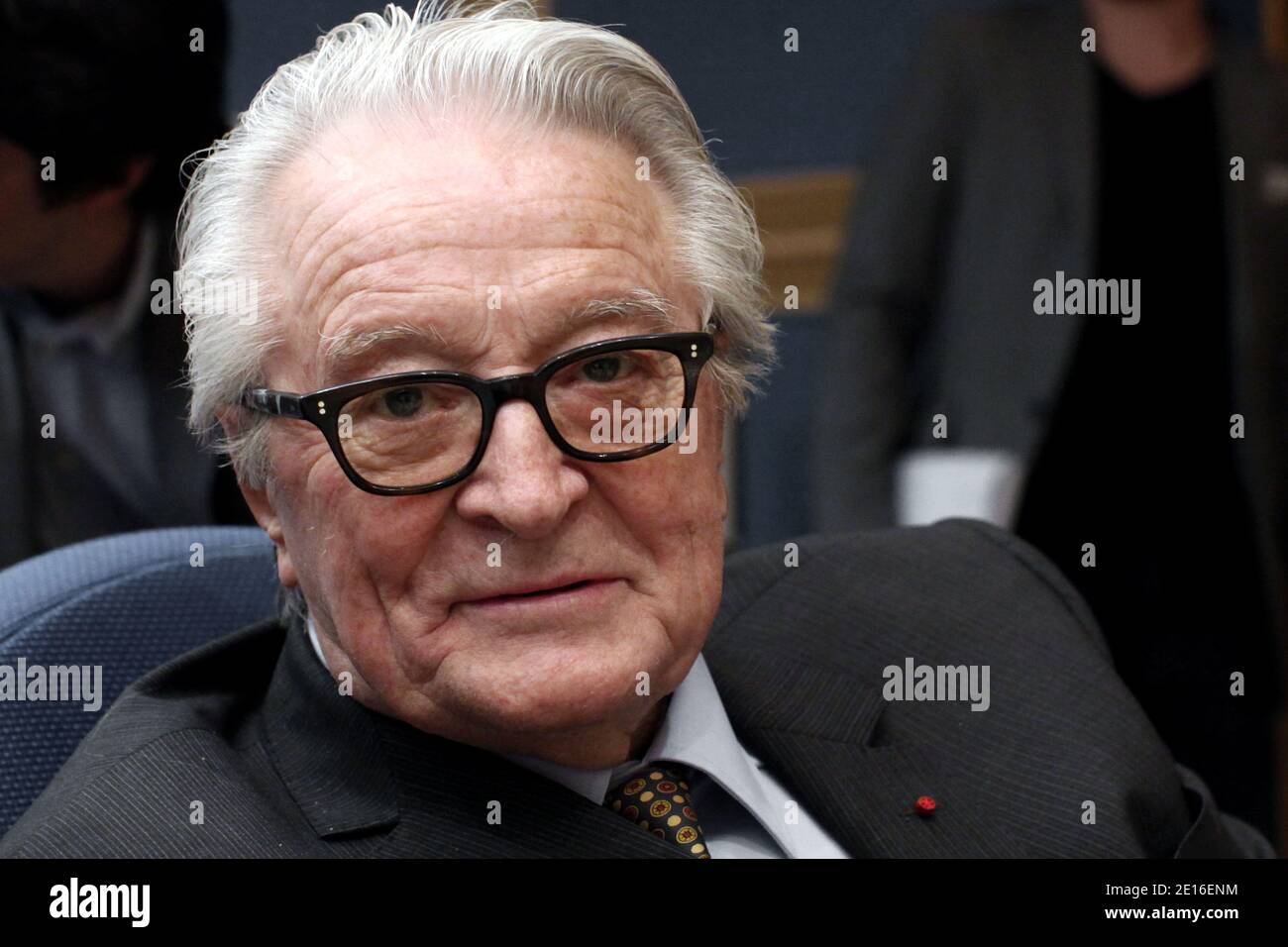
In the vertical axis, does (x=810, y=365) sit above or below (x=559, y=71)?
below

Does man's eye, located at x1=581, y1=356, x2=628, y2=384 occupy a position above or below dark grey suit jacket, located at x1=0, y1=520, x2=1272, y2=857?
above

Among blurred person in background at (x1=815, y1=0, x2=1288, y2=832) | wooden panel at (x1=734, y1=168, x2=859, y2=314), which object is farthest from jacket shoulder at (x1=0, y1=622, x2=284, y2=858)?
blurred person in background at (x1=815, y1=0, x2=1288, y2=832)

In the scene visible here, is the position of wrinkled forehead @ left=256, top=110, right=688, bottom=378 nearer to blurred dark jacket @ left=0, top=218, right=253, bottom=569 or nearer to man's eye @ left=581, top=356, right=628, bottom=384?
man's eye @ left=581, top=356, right=628, bottom=384

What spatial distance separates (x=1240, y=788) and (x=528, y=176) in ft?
4.89

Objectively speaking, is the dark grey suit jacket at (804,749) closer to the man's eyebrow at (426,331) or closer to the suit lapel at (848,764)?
the suit lapel at (848,764)

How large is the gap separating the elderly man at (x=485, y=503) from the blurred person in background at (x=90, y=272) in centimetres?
56

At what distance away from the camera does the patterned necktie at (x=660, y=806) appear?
4.29ft

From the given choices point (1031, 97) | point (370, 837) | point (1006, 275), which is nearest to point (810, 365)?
point (1006, 275)

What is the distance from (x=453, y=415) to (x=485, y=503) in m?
0.08

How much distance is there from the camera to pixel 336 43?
137 centimetres

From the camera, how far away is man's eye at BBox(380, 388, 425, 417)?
4.00 ft

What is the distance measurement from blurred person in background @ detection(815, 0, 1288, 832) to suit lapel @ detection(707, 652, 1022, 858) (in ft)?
1.97
